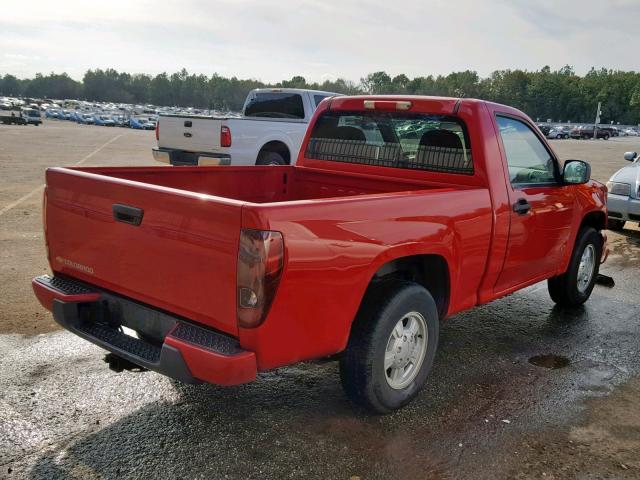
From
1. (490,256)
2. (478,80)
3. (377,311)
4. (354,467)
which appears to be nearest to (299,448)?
(354,467)

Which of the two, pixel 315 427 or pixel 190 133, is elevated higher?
pixel 190 133

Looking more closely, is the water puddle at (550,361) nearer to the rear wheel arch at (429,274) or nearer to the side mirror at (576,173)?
the rear wheel arch at (429,274)

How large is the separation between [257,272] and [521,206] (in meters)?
2.43

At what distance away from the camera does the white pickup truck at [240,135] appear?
10805 millimetres

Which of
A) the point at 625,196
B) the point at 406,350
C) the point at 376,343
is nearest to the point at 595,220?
the point at 406,350

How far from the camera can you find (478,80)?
183375 mm

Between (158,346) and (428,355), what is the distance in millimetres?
1628

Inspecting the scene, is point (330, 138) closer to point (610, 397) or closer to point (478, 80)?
point (610, 397)

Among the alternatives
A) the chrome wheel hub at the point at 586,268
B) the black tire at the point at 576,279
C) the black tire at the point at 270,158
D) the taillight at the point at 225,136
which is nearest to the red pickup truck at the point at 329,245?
the black tire at the point at 576,279

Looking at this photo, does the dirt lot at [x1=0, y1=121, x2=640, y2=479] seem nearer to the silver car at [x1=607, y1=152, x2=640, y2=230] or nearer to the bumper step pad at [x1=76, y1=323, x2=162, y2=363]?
the bumper step pad at [x1=76, y1=323, x2=162, y2=363]

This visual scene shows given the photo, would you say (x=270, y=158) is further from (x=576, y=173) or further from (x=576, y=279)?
(x=576, y=173)

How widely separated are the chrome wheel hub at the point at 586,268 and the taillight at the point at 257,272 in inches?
157

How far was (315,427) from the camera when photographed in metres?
3.38

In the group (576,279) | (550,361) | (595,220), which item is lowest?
(550,361)
